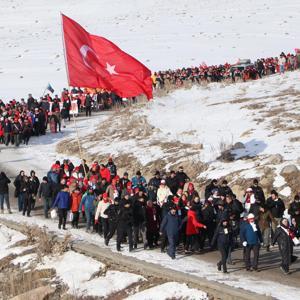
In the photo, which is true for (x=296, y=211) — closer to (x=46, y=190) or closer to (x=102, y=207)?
(x=102, y=207)

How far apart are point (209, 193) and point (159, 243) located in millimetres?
2369

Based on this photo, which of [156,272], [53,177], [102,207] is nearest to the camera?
[156,272]

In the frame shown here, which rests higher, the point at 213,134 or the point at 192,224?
Result: the point at 213,134

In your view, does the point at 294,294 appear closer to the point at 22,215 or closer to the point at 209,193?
the point at 209,193

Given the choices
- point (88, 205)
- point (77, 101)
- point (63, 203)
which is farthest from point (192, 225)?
point (77, 101)

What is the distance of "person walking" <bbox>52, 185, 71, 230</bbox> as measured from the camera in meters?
21.1

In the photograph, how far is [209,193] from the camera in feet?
69.7

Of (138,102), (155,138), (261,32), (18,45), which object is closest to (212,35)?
(261,32)

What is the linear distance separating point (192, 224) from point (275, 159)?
7.54 metres

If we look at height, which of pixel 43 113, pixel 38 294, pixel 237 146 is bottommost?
pixel 38 294

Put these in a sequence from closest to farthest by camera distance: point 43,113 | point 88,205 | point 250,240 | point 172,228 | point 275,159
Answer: point 250,240 → point 172,228 → point 88,205 → point 275,159 → point 43,113

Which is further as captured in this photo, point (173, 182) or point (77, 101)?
point (77, 101)

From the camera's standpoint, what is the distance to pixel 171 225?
17922mm

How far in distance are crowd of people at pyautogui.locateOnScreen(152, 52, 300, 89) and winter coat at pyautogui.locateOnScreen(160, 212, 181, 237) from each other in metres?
27.8
